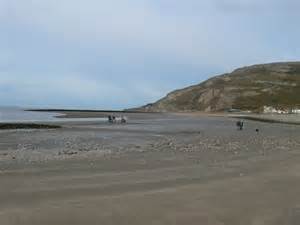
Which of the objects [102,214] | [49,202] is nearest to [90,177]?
[49,202]

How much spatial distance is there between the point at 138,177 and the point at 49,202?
5.15 metres

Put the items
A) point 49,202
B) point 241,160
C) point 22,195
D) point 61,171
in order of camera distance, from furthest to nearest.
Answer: point 241,160 < point 61,171 < point 22,195 < point 49,202

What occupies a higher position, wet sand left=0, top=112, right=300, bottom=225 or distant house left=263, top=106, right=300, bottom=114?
distant house left=263, top=106, right=300, bottom=114

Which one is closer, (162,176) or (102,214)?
(102,214)

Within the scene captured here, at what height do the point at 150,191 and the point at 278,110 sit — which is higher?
the point at 278,110

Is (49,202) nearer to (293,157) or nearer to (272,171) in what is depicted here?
(272,171)

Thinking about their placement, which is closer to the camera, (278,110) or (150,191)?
(150,191)

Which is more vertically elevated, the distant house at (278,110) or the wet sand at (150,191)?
the distant house at (278,110)

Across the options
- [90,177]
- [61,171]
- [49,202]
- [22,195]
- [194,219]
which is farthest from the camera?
[61,171]

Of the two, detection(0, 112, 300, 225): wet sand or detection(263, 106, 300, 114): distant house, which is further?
detection(263, 106, 300, 114): distant house

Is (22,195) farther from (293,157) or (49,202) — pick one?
(293,157)

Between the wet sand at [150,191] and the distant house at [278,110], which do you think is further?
the distant house at [278,110]

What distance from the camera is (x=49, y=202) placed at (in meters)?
12.0

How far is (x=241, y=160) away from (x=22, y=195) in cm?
1222
